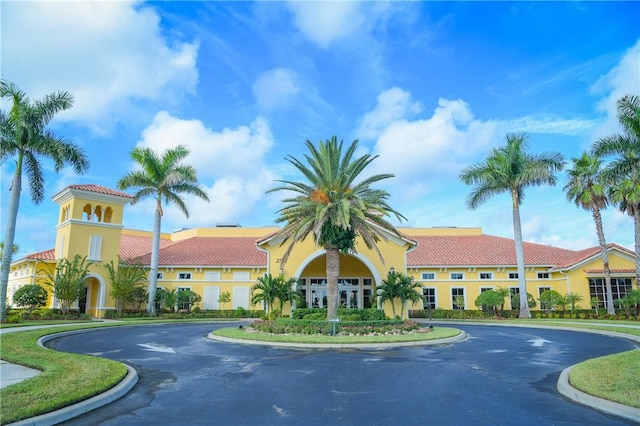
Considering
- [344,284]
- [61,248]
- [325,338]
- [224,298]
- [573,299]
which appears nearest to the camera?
[325,338]

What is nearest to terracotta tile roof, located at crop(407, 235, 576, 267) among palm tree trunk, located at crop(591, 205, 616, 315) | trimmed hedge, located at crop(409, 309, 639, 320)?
trimmed hedge, located at crop(409, 309, 639, 320)

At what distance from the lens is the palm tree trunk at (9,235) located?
25.2 m

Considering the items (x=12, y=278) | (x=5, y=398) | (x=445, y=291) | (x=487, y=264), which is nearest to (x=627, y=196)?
(x=487, y=264)

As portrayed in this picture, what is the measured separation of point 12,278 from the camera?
4175cm

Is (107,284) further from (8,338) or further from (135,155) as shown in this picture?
(8,338)

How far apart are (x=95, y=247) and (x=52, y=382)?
31235 millimetres

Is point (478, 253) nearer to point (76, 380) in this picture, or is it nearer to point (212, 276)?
point (212, 276)

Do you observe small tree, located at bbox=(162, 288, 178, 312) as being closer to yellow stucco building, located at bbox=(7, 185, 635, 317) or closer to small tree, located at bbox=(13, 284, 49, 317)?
yellow stucco building, located at bbox=(7, 185, 635, 317)

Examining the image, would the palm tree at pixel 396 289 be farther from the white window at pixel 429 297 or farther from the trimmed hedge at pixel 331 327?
the white window at pixel 429 297

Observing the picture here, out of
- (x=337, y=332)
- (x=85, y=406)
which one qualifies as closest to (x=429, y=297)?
(x=337, y=332)

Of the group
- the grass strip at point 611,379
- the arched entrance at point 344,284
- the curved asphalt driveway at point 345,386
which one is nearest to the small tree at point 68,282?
the arched entrance at point 344,284

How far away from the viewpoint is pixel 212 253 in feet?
147

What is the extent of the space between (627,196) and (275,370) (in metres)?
29.3

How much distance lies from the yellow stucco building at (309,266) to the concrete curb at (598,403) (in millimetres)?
20905
